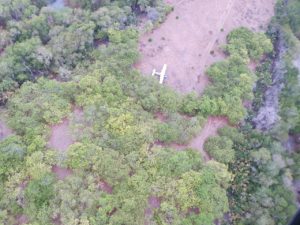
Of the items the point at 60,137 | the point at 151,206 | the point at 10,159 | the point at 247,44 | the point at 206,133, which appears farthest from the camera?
the point at 247,44

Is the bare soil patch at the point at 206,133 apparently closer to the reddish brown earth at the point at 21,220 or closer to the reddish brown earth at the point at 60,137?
the reddish brown earth at the point at 60,137

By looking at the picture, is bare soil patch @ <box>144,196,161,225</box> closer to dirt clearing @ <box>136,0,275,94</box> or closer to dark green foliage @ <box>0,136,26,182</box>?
dark green foliage @ <box>0,136,26,182</box>

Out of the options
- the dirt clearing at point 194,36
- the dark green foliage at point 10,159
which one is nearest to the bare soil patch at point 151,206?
the dark green foliage at point 10,159

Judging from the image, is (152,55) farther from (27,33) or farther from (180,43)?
(27,33)

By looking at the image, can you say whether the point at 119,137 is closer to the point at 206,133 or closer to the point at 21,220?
the point at 206,133

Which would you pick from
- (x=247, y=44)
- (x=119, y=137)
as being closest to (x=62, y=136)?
(x=119, y=137)

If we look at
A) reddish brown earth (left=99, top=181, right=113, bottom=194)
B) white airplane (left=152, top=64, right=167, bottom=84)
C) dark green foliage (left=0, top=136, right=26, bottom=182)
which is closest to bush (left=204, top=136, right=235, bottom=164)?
white airplane (left=152, top=64, right=167, bottom=84)
